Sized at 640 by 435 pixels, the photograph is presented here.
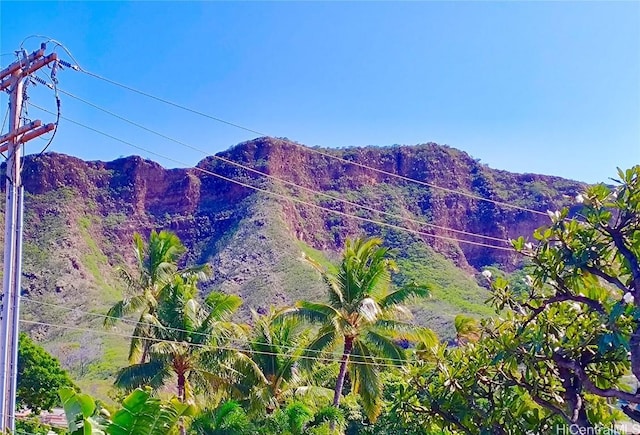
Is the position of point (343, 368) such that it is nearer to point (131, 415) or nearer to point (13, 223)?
point (13, 223)

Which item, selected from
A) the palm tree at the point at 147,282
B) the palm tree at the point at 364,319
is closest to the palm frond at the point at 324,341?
the palm tree at the point at 364,319

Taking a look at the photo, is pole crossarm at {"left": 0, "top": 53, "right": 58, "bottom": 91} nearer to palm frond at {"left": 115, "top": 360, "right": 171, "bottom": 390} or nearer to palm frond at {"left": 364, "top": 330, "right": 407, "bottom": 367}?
palm frond at {"left": 115, "top": 360, "right": 171, "bottom": 390}

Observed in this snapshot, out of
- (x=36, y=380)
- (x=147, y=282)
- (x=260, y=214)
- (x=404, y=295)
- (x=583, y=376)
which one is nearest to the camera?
(x=583, y=376)

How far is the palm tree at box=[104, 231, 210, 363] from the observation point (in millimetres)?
18562

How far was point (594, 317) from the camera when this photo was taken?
705cm

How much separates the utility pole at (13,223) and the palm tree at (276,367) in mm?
8693

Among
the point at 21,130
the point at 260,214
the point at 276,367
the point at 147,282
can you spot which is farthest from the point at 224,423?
the point at 260,214

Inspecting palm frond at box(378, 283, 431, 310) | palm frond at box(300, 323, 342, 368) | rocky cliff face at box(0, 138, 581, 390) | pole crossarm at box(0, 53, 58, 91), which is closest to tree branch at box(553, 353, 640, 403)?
pole crossarm at box(0, 53, 58, 91)

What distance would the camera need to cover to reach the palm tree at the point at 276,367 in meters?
18.3

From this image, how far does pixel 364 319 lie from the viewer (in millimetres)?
17016

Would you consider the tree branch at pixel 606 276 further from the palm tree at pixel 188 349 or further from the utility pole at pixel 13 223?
the palm tree at pixel 188 349

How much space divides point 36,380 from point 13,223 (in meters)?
19.0

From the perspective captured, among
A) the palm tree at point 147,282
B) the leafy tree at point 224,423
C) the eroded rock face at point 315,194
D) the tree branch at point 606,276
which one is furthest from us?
the eroded rock face at point 315,194

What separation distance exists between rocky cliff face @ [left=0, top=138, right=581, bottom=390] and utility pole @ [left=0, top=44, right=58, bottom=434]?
149 ft
